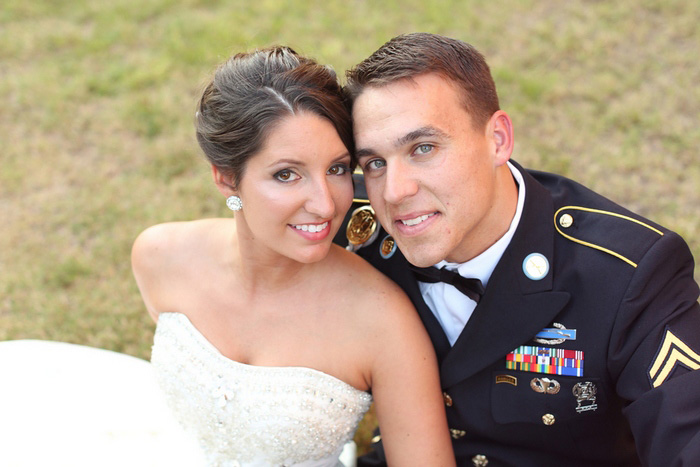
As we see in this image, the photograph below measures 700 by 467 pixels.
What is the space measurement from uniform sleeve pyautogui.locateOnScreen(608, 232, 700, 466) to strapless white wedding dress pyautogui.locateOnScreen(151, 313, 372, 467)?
1065 millimetres

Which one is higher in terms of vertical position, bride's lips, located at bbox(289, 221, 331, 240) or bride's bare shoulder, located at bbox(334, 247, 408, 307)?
bride's lips, located at bbox(289, 221, 331, 240)

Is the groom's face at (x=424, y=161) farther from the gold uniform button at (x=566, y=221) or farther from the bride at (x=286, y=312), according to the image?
the gold uniform button at (x=566, y=221)

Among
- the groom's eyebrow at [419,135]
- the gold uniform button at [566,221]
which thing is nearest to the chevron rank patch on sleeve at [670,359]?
the gold uniform button at [566,221]

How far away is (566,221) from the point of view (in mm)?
2775

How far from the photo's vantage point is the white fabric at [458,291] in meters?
2.79

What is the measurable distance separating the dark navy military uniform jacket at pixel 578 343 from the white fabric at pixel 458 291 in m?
0.06

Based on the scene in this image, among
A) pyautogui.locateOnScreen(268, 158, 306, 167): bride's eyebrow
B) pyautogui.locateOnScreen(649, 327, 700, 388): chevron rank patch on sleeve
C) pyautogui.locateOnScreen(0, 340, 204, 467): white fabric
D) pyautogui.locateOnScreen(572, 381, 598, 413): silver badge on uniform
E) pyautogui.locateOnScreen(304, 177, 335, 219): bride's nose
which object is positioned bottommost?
pyautogui.locateOnScreen(0, 340, 204, 467): white fabric

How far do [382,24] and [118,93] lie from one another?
2.66m

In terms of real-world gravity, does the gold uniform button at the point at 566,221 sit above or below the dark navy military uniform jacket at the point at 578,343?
above

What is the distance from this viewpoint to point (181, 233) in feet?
11.1

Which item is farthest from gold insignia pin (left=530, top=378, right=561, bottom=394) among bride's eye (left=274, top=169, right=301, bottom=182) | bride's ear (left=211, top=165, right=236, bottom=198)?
bride's ear (left=211, top=165, right=236, bottom=198)

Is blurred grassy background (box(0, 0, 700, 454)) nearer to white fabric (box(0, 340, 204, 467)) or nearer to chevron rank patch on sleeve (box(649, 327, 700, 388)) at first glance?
white fabric (box(0, 340, 204, 467))

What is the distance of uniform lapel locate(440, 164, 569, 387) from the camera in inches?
103

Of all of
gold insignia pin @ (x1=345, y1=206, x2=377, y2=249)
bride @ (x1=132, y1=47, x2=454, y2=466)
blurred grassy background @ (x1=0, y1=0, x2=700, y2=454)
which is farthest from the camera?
blurred grassy background @ (x1=0, y1=0, x2=700, y2=454)
